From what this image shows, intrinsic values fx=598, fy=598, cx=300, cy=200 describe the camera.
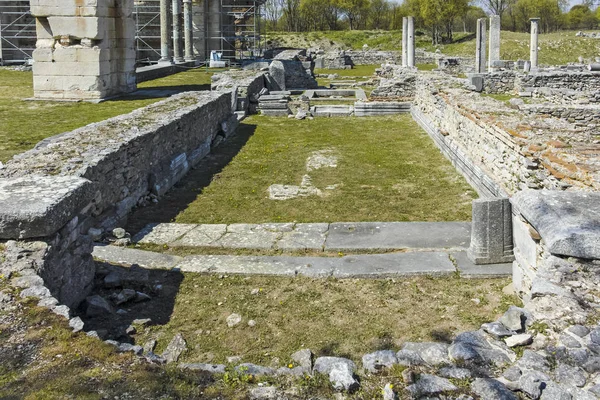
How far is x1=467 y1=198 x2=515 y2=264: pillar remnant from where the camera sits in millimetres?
6035

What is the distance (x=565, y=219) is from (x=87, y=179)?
449 centimetres

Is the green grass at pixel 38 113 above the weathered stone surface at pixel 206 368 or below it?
above

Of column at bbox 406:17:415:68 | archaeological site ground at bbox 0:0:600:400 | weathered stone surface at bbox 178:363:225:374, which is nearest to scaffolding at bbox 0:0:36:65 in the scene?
archaeological site ground at bbox 0:0:600:400

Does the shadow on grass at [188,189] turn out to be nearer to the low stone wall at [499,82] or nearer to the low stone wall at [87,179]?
the low stone wall at [87,179]

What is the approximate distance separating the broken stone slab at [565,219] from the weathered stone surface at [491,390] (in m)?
1.60

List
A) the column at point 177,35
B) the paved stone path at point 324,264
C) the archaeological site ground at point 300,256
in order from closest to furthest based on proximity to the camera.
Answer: the archaeological site ground at point 300,256 → the paved stone path at point 324,264 → the column at point 177,35

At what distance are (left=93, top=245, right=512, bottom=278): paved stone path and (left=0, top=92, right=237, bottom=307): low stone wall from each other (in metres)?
0.75

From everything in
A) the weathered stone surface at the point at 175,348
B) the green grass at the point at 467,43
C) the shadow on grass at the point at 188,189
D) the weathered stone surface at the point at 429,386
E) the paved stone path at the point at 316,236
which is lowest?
the weathered stone surface at the point at 175,348

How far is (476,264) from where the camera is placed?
19.9ft

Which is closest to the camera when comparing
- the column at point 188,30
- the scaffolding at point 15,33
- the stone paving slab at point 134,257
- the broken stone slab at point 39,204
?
the broken stone slab at point 39,204

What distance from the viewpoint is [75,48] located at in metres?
16.9

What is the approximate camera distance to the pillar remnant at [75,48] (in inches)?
656

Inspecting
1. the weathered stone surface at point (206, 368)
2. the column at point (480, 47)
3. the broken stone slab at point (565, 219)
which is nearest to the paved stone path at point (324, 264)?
the broken stone slab at point (565, 219)

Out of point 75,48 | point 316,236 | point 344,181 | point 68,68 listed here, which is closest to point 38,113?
point 68,68
